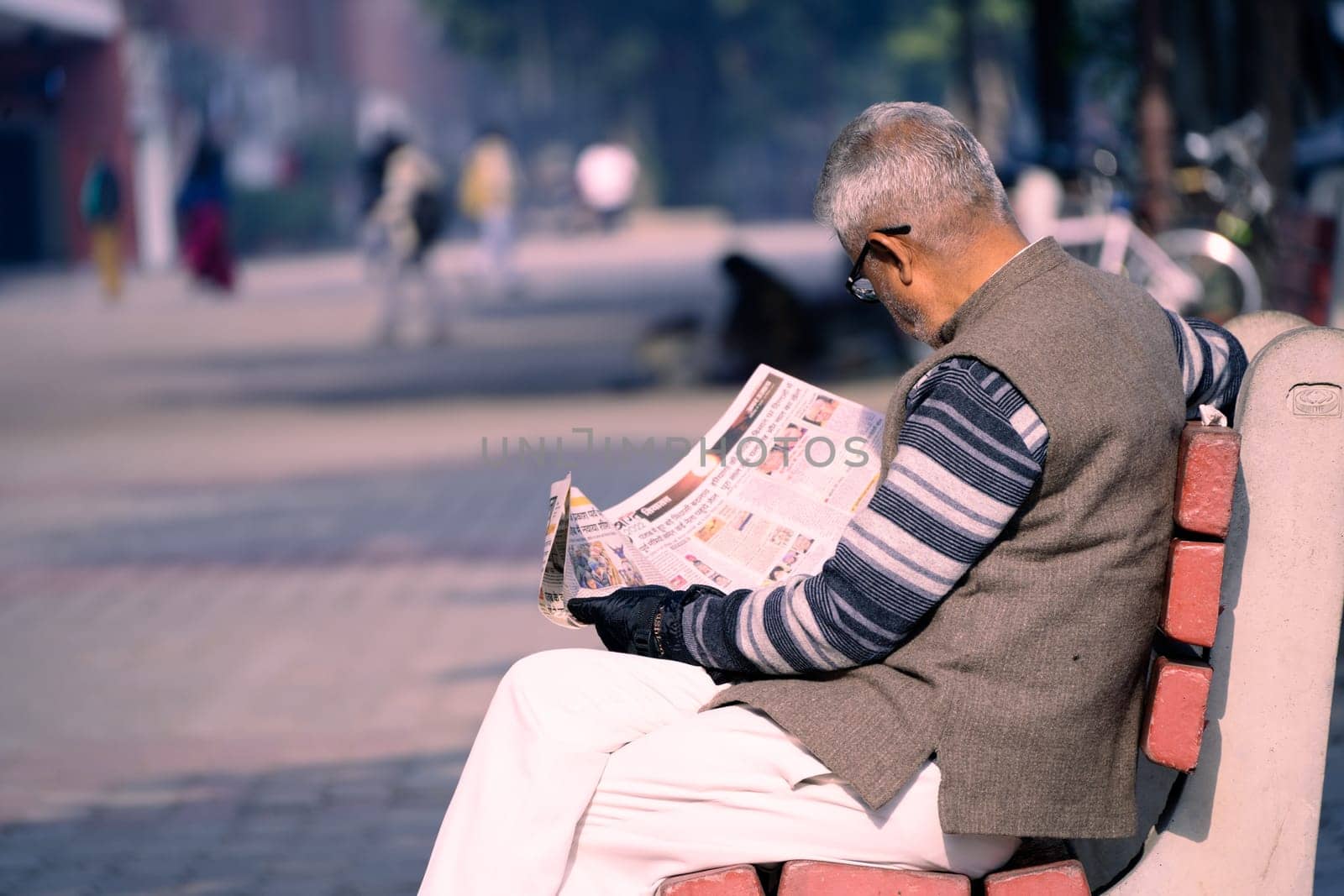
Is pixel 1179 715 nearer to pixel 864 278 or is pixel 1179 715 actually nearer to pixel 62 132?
pixel 864 278

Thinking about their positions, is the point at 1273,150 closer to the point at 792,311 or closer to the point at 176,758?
the point at 792,311

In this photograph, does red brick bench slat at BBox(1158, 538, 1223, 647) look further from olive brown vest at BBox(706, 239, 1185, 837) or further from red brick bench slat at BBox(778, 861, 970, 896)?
red brick bench slat at BBox(778, 861, 970, 896)

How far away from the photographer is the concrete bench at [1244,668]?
8.12 feet

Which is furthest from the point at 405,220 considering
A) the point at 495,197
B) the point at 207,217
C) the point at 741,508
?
the point at 741,508

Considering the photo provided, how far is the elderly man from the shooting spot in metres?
2.39

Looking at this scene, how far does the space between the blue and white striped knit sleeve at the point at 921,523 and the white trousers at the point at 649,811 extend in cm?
17

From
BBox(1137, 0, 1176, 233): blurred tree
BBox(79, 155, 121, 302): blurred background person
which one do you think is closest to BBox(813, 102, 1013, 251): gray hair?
BBox(1137, 0, 1176, 233): blurred tree

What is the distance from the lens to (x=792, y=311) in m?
12.9

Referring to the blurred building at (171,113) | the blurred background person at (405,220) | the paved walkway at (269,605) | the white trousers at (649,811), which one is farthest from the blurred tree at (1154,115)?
the blurred building at (171,113)

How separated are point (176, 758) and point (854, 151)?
134 inches

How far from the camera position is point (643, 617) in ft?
9.03

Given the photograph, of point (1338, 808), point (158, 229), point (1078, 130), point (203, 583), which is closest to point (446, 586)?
point (203, 583)

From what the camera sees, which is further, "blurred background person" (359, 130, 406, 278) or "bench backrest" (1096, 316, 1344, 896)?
"blurred background person" (359, 130, 406, 278)

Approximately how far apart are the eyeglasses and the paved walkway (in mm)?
2040
